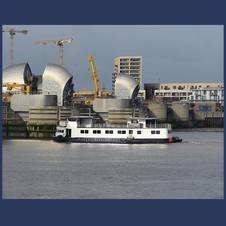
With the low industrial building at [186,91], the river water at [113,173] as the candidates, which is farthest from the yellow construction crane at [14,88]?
the low industrial building at [186,91]

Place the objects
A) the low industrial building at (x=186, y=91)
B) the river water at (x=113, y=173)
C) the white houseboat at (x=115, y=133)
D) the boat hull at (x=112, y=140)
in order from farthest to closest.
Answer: the low industrial building at (x=186, y=91)
the white houseboat at (x=115, y=133)
the boat hull at (x=112, y=140)
the river water at (x=113, y=173)

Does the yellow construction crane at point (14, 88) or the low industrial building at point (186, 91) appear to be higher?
the low industrial building at point (186, 91)

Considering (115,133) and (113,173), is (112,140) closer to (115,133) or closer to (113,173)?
(115,133)

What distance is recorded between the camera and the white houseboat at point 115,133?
93.3 feet

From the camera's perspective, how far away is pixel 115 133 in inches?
1141

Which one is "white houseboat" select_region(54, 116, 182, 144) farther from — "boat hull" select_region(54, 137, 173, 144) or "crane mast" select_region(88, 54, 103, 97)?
"crane mast" select_region(88, 54, 103, 97)

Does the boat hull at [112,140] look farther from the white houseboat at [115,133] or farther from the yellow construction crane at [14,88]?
the yellow construction crane at [14,88]

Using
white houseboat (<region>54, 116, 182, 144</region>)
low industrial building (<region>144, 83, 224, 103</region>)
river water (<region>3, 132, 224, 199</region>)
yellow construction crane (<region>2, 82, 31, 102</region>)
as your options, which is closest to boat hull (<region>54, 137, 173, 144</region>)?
white houseboat (<region>54, 116, 182, 144</region>)

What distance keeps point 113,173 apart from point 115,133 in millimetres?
12729

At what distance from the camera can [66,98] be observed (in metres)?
41.8

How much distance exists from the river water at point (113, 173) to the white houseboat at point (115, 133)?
137 inches

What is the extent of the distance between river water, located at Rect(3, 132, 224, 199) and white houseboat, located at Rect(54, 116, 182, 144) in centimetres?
349

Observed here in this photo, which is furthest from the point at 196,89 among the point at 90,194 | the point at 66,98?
the point at 90,194

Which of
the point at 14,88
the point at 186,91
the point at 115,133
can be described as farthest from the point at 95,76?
the point at 186,91
